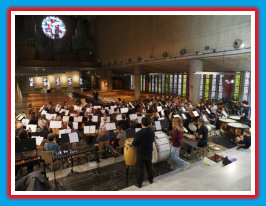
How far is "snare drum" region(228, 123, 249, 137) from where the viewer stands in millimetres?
7068

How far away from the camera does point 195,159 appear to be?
231 inches

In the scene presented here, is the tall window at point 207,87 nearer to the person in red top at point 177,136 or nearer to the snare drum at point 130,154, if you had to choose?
the person in red top at point 177,136

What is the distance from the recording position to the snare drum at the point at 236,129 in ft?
23.2

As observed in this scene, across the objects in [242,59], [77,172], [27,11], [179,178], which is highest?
[242,59]

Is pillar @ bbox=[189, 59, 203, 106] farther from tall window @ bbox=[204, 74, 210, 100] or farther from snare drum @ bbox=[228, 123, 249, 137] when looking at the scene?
tall window @ bbox=[204, 74, 210, 100]

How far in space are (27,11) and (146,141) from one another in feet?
10.2

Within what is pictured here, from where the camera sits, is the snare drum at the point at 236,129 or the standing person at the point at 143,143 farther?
the snare drum at the point at 236,129

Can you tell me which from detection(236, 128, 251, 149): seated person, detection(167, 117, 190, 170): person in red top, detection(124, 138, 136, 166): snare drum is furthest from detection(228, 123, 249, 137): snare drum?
detection(124, 138, 136, 166): snare drum

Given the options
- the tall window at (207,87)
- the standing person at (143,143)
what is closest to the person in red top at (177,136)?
the standing person at (143,143)

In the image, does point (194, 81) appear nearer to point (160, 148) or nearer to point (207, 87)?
point (207, 87)

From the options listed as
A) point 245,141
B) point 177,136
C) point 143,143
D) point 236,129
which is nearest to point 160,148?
point 177,136
